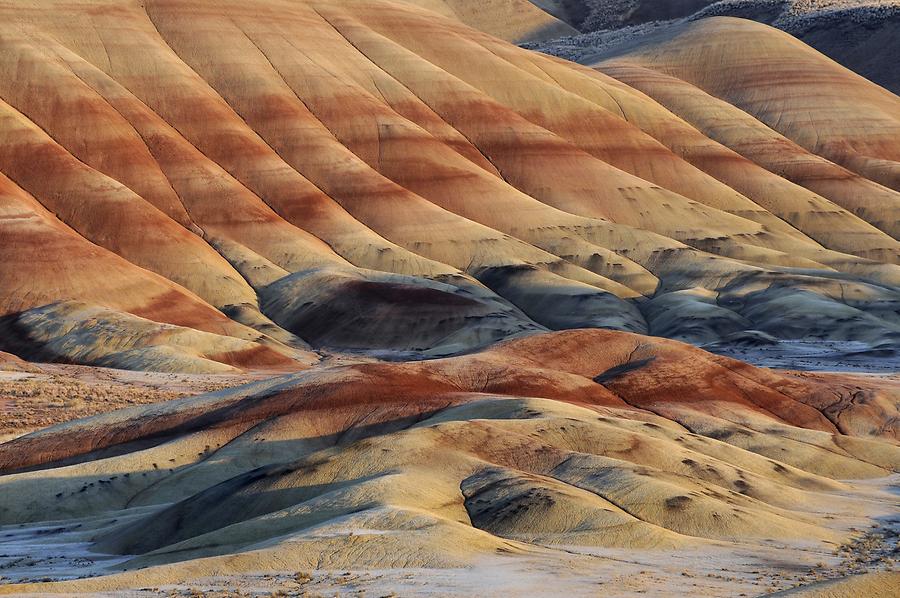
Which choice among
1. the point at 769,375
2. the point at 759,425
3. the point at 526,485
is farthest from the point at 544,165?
the point at 526,485

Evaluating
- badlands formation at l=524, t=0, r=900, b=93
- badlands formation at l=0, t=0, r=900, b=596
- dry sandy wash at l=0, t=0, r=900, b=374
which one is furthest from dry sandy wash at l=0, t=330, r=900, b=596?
badlands formation at l=524, t=0, r=900, b=93

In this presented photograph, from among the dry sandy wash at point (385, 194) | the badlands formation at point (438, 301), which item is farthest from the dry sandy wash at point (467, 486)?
the dry sandy wash at point (385, 194)

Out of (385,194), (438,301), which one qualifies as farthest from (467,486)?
(385,194)

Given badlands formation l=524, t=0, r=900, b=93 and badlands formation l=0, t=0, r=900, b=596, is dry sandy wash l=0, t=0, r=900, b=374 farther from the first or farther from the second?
badlands formation l=524, t=0, r=900, b=93

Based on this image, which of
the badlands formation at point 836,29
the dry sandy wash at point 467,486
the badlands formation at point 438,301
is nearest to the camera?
the dry sandy wash at point 467,486

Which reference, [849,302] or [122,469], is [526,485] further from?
[849,302]

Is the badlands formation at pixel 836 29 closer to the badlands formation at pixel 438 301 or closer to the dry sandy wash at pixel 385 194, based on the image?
the badlands formation at pixel 438 301
